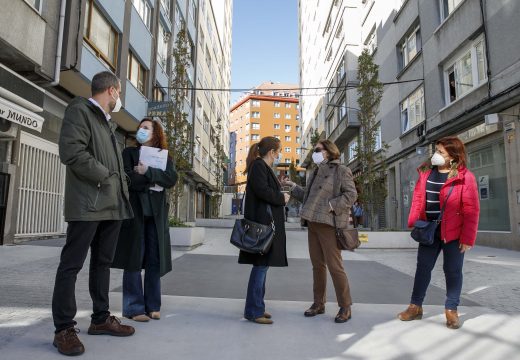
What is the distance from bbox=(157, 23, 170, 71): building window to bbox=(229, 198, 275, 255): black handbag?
17.1 m

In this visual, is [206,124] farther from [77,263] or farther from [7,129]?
[77,263]

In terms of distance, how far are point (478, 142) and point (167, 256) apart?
12272 mm

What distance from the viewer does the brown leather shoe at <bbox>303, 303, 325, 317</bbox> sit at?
3844 millimetres

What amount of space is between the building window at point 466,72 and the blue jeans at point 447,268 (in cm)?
1058

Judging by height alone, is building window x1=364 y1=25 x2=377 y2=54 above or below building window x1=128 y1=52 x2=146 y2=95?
above

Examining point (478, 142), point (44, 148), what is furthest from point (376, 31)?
point (44, 148)

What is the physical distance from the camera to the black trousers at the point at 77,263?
270cm

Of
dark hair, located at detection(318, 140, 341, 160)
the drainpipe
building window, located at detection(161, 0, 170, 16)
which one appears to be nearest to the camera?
dark hair, located at detection(318, 140, 341, 160)

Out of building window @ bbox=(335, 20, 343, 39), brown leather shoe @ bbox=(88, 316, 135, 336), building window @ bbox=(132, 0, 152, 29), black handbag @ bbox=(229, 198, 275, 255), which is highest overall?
building window @ bbox=(335, 20, 343, 39)

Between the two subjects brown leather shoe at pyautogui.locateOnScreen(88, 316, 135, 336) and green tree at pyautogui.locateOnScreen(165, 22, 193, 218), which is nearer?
brown leather shoe at pyautogui.locateOnScreen(88, 316, 135, 336)

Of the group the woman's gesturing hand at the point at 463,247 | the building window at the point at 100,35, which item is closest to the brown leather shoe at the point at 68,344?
the woman's gesturing hand at the point at 463,247

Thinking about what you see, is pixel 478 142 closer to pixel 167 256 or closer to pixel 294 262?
pixel 294 262

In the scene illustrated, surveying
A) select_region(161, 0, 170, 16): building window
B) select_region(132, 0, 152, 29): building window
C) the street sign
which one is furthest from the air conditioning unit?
select_region(161, 0, 170, 16): building window

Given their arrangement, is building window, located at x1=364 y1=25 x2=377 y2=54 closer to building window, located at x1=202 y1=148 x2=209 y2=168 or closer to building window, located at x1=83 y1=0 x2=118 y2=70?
building window, located at x1=83 y1=0 x2=118 y2=70
